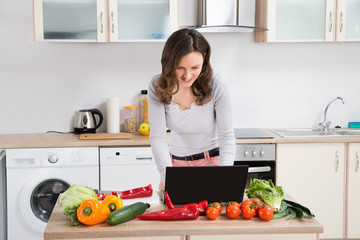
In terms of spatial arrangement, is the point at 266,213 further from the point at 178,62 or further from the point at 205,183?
the point at 178,62

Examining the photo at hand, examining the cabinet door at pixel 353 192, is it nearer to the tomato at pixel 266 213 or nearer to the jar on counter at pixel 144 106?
the jar on counter at pixel 144 106

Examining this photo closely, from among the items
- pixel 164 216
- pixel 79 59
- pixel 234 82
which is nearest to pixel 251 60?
pixel 234 82

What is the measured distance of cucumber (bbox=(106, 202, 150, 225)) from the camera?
6.15ft

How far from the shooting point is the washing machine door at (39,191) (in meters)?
3.54

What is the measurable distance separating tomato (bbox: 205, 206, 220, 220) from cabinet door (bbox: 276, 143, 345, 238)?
5.85ft

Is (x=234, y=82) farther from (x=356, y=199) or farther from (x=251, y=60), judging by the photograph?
(x=356, y=199)

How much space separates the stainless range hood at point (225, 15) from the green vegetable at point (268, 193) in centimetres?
171

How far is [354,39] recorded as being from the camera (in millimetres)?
3838

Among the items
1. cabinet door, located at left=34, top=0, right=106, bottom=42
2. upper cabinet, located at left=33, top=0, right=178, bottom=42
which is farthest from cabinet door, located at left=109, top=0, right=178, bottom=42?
cabinet door, located at left=34, top=0, right=106, bottom=42

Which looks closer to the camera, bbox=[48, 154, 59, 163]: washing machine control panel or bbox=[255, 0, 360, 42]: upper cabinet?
bbox=[48, 154, 59, 163]: washing machine control panel

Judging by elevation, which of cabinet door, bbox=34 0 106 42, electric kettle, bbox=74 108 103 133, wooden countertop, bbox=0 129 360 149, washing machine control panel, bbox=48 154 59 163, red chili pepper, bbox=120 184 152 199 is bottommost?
washing machine control panel, bbox=48 154 59 163

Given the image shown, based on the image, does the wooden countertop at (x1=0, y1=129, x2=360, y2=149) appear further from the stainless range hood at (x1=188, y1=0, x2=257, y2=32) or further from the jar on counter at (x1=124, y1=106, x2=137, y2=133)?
the stainless range hood at (x1=188, y1=0, x2=257, y2=32)

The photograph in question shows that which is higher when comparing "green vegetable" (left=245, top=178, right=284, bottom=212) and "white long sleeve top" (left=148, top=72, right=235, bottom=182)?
"white long sleeve top" (left=148, top=72, right=235, bottom=182)

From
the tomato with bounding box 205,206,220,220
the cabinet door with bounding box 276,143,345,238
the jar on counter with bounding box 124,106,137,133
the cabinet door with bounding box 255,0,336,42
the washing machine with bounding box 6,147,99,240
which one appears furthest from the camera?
the jar on counter with bounding box 124,106,137,133
